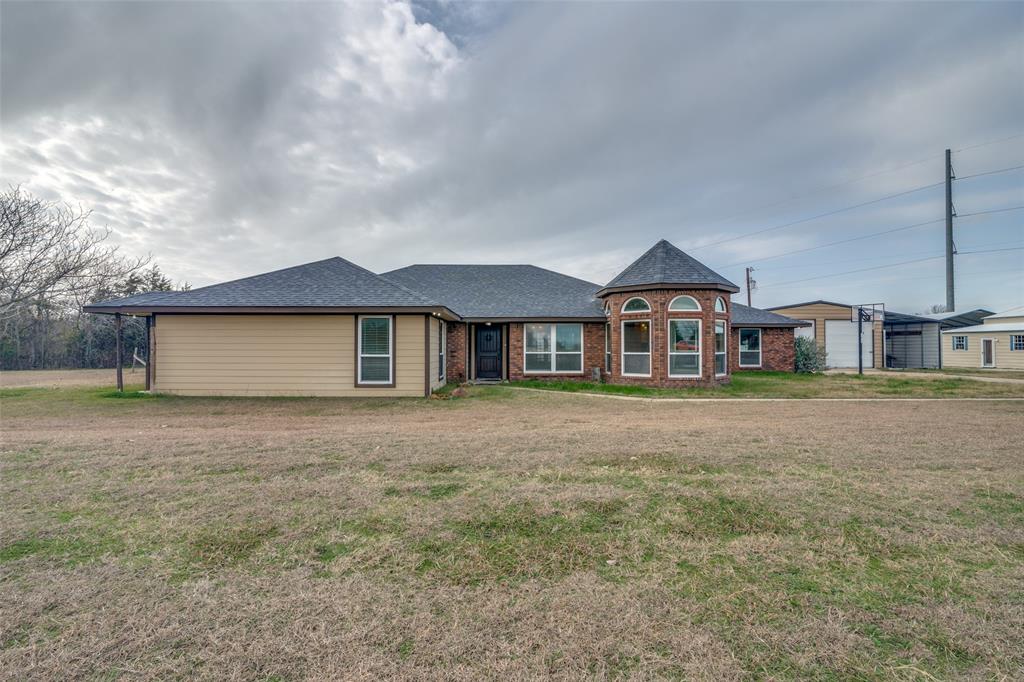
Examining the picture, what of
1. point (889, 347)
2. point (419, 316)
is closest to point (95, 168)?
point (419, 316)

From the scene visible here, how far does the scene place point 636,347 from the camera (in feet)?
48.4

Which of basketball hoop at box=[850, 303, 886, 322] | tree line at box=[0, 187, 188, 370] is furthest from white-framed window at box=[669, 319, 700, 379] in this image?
tree line at box=[0, 187, 188, 370]

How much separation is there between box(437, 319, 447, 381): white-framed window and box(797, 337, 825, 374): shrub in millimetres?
16382

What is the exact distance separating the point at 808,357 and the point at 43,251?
29430mm

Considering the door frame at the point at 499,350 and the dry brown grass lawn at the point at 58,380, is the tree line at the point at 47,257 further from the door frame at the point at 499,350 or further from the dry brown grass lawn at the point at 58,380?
the door frame at the point at 499,350

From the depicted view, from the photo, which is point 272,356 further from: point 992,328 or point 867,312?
point 992,328

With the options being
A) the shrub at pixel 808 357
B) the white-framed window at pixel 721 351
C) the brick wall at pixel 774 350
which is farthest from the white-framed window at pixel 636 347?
the shrub at pixel 808 357

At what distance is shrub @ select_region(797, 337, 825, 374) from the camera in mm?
20188

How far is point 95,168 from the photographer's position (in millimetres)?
13711

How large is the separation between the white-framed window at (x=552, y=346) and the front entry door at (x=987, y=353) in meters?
25.6

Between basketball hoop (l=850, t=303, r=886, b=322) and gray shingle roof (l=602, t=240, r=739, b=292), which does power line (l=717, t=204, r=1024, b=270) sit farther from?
gray shingle roof (l=602, t=240, r=739, b=292)

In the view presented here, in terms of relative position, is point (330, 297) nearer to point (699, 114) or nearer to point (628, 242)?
point (699, 114)

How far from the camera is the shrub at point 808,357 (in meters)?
20.2

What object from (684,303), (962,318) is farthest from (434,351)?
(962,318)
